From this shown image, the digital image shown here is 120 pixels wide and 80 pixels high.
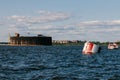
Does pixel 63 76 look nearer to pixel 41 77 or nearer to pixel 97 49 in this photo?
pixel 41 77

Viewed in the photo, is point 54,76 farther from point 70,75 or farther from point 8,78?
point 8,78

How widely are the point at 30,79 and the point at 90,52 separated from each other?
74.6m

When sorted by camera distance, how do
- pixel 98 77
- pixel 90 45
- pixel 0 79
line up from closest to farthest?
pixel 0 79 → pixel 98 77 → pixel 90 45

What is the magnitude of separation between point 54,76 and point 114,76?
6033mm

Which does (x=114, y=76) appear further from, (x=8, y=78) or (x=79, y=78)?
(x=8, y=78)

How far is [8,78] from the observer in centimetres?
3912

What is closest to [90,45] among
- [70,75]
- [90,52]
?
[90,52]

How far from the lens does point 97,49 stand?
116 meters

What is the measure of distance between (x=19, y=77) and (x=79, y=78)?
5.80 meters

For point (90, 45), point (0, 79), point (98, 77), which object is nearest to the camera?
point (0, 79)

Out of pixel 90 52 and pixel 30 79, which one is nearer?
pixel 30 79

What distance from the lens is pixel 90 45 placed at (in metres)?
112

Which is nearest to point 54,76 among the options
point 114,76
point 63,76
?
point 63,76

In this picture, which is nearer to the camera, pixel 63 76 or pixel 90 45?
pixel 63 76
